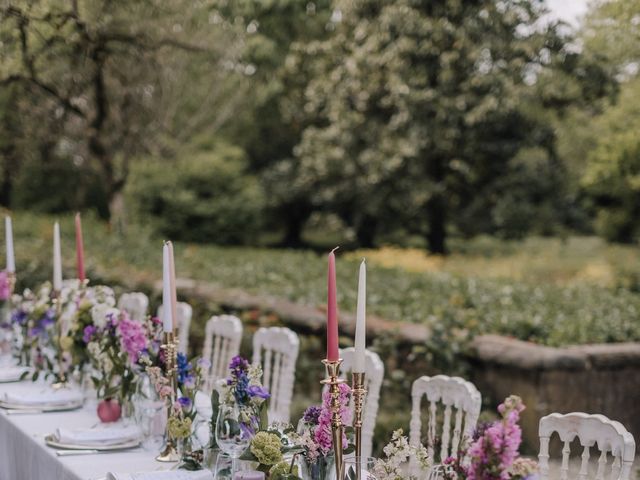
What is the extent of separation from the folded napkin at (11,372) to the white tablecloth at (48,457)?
0.19m

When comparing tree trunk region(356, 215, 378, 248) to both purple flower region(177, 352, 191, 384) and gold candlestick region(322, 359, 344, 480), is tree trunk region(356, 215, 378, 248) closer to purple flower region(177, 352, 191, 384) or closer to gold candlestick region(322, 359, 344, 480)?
purple flower region(177, 352, 191, 384)

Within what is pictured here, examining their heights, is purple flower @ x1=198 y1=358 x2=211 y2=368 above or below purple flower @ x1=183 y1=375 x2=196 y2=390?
above

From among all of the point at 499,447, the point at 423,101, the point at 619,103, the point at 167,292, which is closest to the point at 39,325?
the point at 167,292

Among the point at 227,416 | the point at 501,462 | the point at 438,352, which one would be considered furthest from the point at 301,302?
the point at 501,462

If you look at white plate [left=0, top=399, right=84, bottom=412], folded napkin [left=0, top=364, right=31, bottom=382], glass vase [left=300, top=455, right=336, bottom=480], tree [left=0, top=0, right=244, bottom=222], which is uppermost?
tree [left=0, top=0, right=244, bottom=222]

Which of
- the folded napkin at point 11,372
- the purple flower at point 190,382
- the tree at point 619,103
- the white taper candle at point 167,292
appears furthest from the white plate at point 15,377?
the tree at point 619,103

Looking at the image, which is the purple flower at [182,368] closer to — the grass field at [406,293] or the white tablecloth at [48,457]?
the white tablecloth at [48,457]

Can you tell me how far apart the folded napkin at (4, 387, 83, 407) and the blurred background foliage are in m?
3.83

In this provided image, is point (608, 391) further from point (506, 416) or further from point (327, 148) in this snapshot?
point (327, 148)

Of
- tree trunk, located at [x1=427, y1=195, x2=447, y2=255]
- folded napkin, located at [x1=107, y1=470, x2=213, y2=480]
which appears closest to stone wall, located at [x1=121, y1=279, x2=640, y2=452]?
folded napkin, located at [x1=107, y1=470, x2=213, y2=480]

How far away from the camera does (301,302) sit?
6137 mm

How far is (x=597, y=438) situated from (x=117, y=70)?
8.18 meters

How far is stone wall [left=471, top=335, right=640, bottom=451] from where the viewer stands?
4637 millimetres

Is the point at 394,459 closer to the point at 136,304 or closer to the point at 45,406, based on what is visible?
the point at 45,406
